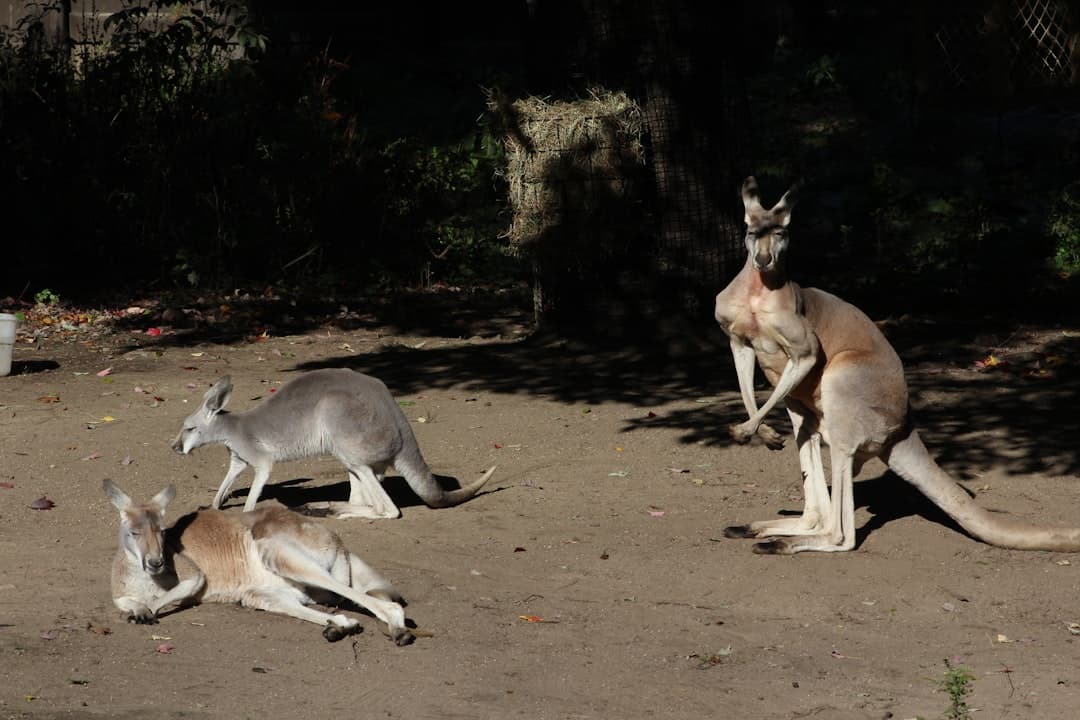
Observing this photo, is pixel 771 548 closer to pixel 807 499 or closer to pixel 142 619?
pixel 807 499

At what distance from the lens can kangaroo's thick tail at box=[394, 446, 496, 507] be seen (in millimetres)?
7652

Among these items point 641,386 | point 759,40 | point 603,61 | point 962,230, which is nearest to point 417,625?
point 641,386

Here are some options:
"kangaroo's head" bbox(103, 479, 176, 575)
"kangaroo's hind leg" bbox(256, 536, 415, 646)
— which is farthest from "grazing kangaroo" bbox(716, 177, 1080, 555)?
"kangaroo's head" bbox(103, 479, 176, 575)

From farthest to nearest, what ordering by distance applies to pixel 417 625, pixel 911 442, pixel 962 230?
1. pixel 962 230
2. pixel 911 442
3. pixel 417 625

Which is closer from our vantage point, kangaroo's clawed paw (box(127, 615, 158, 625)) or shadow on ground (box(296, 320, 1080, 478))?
kangaroo's clawed paw (box(127, 615, 158, 625))

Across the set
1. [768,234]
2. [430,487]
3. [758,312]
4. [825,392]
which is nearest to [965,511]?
[825,392]

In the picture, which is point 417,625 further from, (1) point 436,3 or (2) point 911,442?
(1) point 436,3

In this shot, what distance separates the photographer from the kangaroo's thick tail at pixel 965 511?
23.2ft

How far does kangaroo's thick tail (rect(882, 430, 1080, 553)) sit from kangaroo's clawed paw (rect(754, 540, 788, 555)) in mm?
695

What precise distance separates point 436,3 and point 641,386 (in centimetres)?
1089

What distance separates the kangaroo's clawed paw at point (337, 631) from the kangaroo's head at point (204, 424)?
201cm

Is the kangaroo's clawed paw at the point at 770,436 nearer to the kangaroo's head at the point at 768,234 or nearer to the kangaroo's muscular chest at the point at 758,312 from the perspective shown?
the kangaroo's muscular chest at the point at 758,312

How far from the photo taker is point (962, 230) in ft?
46.2

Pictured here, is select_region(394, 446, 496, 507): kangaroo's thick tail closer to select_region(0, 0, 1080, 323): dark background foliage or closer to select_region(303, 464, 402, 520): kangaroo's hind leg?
select_region(303, 464, 402, 520): kangaroo's hind leg
